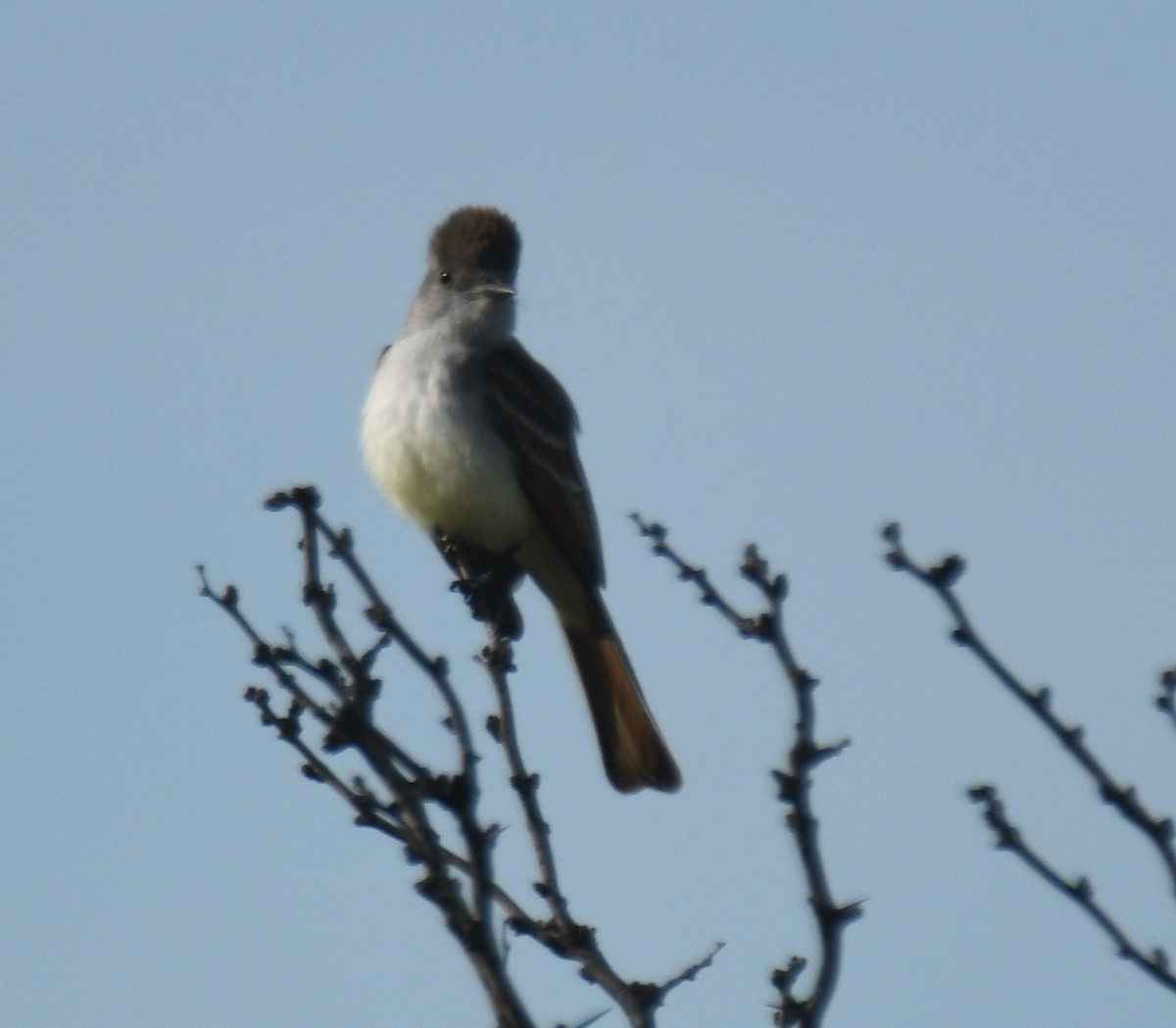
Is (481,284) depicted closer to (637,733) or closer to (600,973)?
(637,733)

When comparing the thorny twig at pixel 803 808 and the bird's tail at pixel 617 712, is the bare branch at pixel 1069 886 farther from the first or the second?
the bird's tail at pixel 617 712

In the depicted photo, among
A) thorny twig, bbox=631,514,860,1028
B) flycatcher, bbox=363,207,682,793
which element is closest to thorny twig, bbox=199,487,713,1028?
thorny twig, bbox=631,514,860,1028

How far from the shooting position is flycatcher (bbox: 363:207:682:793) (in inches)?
305

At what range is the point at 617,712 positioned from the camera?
797 centimetres

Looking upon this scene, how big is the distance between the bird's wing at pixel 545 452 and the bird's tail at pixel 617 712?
26 cm

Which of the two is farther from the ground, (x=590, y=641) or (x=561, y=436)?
(x=561, y=436)

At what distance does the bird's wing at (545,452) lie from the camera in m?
8.04

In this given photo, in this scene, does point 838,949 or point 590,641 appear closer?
point 838,949

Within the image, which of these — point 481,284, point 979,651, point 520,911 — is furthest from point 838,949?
point 481,284

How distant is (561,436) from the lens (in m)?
8.41

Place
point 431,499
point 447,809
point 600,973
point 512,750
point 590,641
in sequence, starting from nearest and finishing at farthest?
point 447,809 → point 600,973 → point 512,750 → point 431,499 → point 590,641

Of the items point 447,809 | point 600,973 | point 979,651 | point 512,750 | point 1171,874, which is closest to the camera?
point 1171,874

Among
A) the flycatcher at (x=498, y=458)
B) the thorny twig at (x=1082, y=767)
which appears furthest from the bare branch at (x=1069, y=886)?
the flycatcher at (x=498, y=458)

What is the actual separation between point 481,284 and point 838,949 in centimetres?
565
